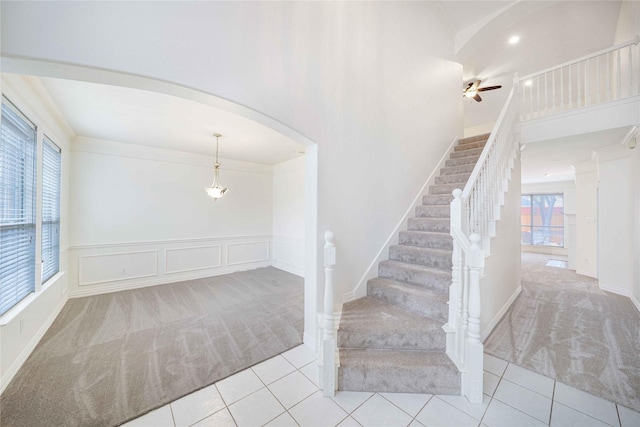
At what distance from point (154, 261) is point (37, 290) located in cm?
206

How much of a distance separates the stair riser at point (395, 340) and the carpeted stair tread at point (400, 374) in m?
0.11

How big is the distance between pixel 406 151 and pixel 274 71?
2320 millimetres

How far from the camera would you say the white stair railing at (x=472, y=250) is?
184 cm

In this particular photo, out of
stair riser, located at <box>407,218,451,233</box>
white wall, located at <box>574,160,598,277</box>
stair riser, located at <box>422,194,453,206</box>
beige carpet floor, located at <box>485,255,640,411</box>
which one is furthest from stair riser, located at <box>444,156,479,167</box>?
white wall, located at <box>574,160,598,277</box>

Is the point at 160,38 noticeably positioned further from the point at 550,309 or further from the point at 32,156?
the point at 550,309

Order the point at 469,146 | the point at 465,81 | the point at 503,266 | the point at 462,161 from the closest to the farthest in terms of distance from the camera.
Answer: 1. the point at 503,266
2. the point at 462,161
3. the point at 469,146
4. the point at 465,81

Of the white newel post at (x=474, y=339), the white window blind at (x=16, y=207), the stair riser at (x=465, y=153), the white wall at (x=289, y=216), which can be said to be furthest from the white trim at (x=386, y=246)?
the white window blind at (x=16, y=207)

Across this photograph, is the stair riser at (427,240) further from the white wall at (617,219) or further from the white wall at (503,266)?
the white wall at (617,219)

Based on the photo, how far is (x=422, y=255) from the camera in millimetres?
2963

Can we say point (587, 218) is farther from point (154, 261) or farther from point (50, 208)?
point (50, 208)

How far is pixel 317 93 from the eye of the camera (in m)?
2.53

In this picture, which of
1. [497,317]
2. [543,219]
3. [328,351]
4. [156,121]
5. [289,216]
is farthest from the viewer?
[543,219]


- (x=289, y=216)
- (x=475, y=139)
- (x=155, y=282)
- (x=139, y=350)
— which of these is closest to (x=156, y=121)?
(x=139, y=350)

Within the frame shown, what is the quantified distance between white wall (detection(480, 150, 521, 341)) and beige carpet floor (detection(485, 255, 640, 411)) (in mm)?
157
